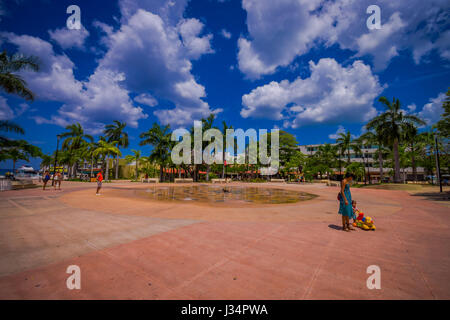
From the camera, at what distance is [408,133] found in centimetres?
2545

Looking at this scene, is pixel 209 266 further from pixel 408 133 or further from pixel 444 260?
pixel 408 133

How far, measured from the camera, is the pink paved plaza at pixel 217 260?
238 cm

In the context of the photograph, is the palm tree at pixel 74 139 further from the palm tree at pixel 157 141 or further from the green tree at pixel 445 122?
the green tree at pixel 445 122

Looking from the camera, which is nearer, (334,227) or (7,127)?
(334,227)

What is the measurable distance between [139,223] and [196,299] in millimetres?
3981

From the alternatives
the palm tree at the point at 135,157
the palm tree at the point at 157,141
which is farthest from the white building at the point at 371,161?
the palm tree at the point at 135,157

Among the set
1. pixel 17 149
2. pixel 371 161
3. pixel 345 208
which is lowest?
pixel 345 208

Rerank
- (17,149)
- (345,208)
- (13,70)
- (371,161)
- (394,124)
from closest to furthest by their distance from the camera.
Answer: (345,208) → (13,70) → (17,149) → (394,124) → (371,161)

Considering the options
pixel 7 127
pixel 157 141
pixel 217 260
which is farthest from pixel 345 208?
pixel 157 141

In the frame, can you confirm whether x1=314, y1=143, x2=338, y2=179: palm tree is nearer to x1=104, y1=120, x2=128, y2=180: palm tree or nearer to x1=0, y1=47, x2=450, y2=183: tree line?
x1=0, y1=47, x2=450, y2=183: tree line

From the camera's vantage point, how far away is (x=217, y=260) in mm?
3236

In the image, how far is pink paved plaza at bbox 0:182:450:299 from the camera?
2379 mm

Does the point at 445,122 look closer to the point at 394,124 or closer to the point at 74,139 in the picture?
the point at 394,124
